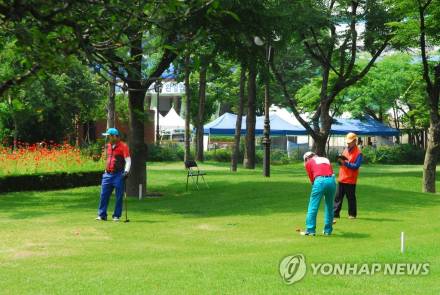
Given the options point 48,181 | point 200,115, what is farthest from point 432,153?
point 200,115

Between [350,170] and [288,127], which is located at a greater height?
[288,127]

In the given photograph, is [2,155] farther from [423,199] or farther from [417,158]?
[417,158]

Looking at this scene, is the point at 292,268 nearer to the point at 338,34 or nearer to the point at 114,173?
the point at 114,173

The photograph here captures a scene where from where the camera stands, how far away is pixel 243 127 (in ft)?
148

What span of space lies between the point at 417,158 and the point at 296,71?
17.2 m

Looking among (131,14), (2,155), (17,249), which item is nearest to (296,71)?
(2,155)

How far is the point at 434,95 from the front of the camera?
2161cm

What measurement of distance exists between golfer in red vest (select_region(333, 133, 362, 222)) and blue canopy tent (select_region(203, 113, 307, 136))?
2935 cm

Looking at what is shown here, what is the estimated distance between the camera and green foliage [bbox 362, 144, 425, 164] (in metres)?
48.5

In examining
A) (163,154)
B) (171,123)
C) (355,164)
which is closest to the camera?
(355,164)

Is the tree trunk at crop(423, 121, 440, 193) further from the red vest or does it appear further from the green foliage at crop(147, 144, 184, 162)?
the green foliage at crop(147, 144, 184, 162)

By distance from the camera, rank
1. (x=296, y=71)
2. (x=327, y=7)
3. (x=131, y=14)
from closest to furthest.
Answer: (x=131, y=14), (x=327, y=7), (x=296, y=71)

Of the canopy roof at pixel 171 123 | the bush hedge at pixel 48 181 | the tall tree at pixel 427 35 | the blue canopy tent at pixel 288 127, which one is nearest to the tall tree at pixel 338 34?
the tall tree at pixel 427 35

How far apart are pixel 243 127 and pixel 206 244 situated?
112 feet
